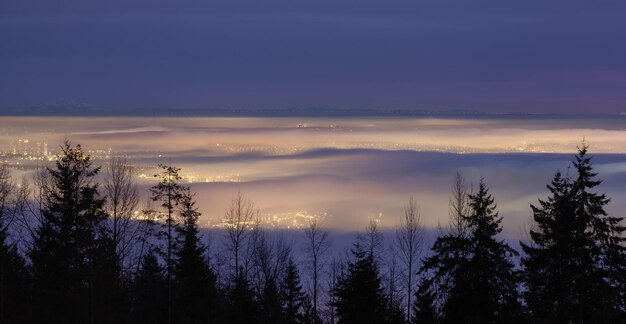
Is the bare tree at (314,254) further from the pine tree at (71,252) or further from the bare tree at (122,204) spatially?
the pine tree at (71,252)

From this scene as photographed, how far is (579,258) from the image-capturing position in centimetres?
2464

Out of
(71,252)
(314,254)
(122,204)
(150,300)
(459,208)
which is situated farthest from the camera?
(314,254)

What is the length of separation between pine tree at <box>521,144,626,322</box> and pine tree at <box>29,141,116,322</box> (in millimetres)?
16501

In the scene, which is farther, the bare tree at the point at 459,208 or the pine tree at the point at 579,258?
the bare tree at the point at 459,208

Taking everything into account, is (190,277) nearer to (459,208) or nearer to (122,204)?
(122,204)

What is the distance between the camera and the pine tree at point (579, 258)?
2452 cm

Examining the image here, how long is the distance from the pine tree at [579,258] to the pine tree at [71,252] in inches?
650

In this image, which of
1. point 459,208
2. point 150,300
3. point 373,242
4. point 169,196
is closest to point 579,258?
point 459,208

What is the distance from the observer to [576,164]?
85.5 ft

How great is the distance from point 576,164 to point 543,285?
4719mm

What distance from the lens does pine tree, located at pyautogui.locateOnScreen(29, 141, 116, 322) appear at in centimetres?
2688

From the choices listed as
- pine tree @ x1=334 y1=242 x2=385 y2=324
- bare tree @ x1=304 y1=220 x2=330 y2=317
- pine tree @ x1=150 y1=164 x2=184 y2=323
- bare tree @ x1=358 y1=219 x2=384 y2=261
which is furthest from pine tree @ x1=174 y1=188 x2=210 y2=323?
bare tree @ x1=304 y1=220 x2=330 y2=317

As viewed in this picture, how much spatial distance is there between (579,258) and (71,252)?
19302 millimetres

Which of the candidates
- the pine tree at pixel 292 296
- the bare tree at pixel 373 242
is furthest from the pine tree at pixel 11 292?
the pine tree at pixel 292 296
